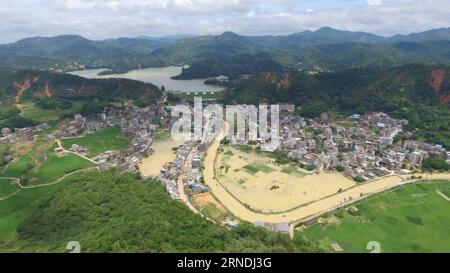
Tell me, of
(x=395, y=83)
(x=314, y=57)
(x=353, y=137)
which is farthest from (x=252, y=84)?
(x=314, y=57)

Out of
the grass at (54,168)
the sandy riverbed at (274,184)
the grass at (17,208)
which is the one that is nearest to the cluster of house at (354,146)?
the sandy riverbed at (274,184)

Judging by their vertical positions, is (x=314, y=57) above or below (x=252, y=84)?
above

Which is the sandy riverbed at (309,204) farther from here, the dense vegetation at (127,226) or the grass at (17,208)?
the grass at (17,208)

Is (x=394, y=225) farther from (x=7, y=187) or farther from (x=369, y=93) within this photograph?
(x=369, y=93)

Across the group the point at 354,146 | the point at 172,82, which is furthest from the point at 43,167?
the point at 172,82

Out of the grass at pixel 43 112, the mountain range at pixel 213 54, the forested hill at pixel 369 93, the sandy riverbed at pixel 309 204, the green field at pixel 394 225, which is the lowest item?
the green field at pixel 394 225

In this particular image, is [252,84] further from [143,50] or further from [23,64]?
[143,50]
